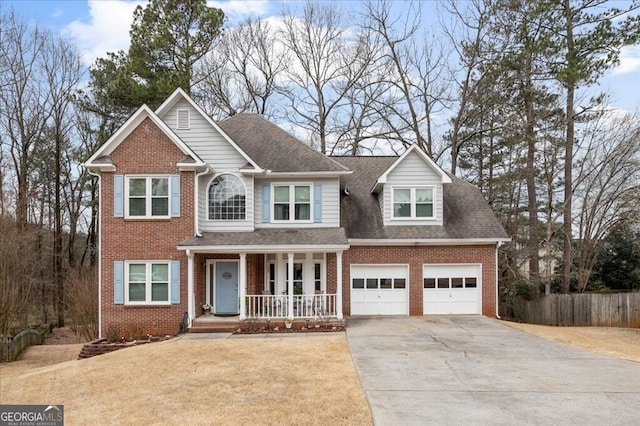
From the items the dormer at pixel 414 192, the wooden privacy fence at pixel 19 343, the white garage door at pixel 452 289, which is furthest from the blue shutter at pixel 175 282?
the white garage door at pixel 452 289

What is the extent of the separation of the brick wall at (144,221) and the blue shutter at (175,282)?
0.14 metres

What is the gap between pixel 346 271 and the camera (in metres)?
19.1

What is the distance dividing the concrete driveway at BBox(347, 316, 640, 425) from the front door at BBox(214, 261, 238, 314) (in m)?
4.95

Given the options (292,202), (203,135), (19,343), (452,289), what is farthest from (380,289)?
(19,343)

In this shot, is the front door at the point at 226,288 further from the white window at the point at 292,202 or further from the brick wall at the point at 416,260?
the brick wall at the point at 416,260

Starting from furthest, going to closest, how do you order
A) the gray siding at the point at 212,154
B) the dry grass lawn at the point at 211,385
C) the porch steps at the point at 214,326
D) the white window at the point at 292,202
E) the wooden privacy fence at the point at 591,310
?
the wooden privacy fence at the point at 591,310 < the white window at the point at 292,202 < the gray siding at the point at 212,154 < the porch steps at the point at 214,326 < the dry grass lawn at the point at 211,385

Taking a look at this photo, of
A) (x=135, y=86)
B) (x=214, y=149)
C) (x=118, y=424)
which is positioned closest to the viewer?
(x=118, y=424)

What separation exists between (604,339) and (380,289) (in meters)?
7.87

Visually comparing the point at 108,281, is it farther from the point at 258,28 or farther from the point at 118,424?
the point at 258,28

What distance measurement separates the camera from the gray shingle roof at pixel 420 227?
19.0 m

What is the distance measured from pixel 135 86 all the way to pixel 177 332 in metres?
16.1

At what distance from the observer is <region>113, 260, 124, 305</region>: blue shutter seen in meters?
16.6

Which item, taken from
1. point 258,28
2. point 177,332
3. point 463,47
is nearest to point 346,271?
point 177,332

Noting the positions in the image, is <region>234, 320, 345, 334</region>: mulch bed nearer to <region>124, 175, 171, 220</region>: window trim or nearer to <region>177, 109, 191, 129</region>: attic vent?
<region>124, 175, 171, 220</region>: window trim
